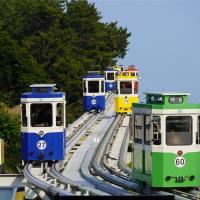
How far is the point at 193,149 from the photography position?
19.7 meters

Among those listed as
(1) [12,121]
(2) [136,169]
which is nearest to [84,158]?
(2) [136,169]

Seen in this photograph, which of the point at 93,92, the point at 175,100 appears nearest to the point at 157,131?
the point at 175,100

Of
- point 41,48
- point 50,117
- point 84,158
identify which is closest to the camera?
point 50,117

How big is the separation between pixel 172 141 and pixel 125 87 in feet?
101

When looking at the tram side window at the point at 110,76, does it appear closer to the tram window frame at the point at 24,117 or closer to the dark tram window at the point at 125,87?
the dark tram window at the point at 125,87

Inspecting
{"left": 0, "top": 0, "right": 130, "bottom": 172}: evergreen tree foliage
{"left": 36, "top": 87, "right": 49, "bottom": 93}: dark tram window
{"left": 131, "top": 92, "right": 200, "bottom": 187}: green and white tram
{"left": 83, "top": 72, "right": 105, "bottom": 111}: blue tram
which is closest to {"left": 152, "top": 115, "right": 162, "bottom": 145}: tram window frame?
{"left": 131, "top": 92, "right": 200, "bottom": 187}: green and white tram

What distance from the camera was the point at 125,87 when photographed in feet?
165

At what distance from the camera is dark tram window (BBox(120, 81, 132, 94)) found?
165 ft

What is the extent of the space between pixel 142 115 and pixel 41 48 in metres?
65.3

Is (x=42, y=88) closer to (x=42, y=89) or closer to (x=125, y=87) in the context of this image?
(x=42, y=89)

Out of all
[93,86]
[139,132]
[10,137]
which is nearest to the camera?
[139,132]

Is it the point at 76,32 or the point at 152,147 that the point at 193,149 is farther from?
the point at 76,32

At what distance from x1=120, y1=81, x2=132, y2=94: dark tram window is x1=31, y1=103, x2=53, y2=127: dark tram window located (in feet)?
76.4

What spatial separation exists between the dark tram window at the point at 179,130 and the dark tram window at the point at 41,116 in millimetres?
7971
